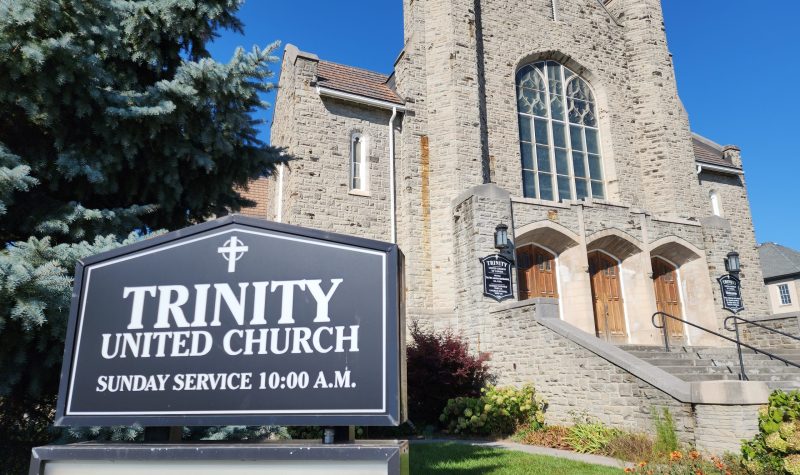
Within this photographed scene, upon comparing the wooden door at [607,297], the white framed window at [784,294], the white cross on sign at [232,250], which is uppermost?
the white framed window at [784,294]

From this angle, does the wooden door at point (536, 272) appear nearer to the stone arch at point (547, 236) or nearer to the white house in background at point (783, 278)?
the stone arch at point (547, 236)

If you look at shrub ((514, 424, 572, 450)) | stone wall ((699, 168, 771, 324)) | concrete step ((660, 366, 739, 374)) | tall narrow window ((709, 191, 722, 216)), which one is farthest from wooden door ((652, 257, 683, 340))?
shrub ((514, 424, 572, 450))

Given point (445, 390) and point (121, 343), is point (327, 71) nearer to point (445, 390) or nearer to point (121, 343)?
point (445, 390)

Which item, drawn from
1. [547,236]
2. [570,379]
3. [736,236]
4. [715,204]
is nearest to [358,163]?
[547,236]

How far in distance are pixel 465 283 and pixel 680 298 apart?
7.70m

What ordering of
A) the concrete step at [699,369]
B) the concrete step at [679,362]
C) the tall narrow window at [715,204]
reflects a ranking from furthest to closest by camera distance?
1. the tall narrow window at [715,204]
2. the concrete step at [679,362]
3. the concrete step at [699,369]

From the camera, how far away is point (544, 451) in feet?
27.1

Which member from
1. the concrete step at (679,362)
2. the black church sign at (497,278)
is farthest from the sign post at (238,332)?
the black church sign at (497,278)

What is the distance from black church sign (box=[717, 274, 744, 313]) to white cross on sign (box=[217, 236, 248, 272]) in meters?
16.7

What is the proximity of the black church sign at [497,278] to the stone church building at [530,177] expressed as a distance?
0.21m

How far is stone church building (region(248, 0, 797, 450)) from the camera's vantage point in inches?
533

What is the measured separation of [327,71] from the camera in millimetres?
16484

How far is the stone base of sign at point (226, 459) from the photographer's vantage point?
2.49m

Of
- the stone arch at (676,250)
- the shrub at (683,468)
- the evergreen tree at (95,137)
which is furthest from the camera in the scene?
the stone arch at (676,250)
